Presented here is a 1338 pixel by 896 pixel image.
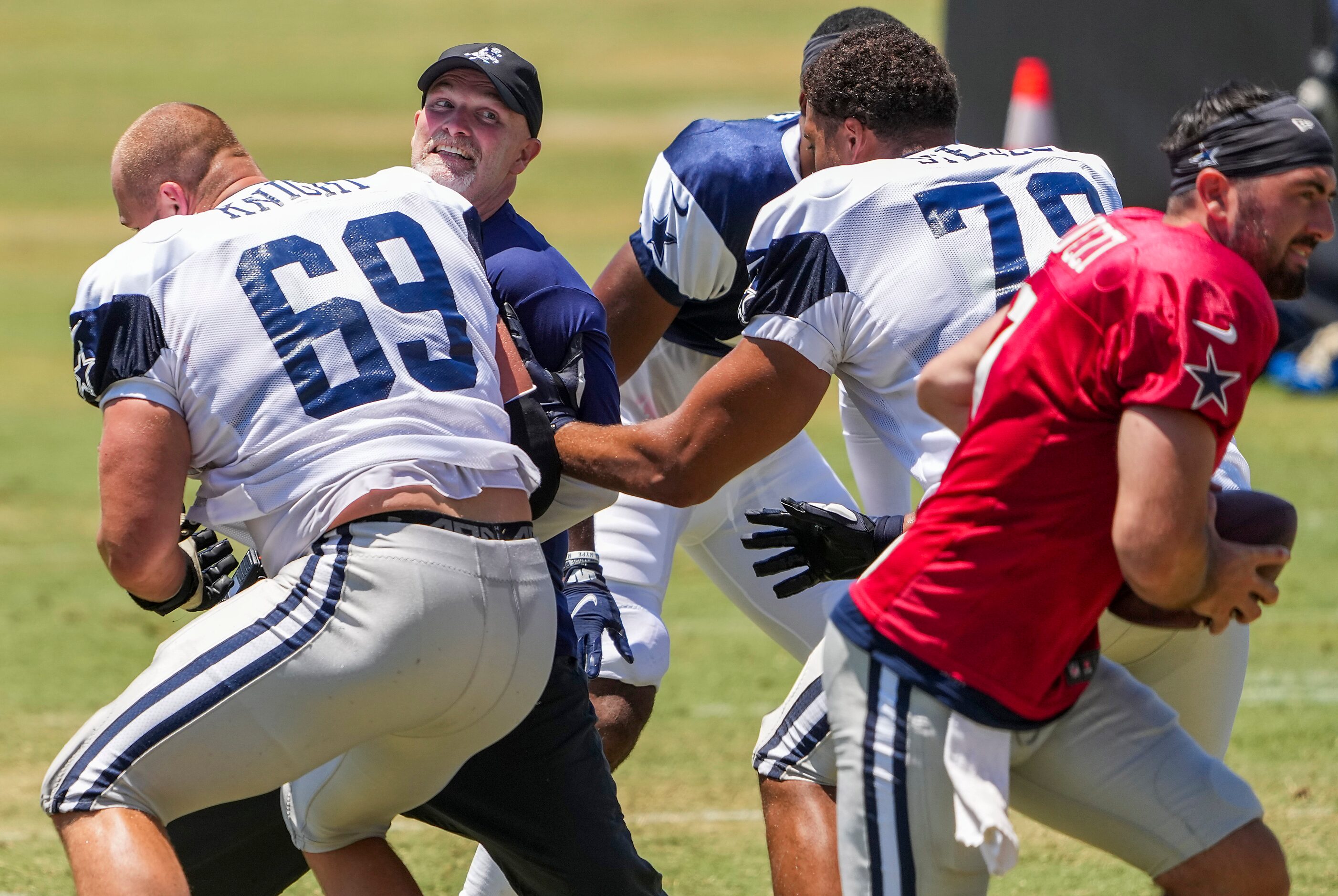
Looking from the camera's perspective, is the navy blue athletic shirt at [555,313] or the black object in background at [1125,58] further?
the black object in background at [1125,58]

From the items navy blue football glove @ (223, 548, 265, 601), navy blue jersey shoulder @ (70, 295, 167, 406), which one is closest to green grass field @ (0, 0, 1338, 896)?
navy blue football glove @ (223, 548, 265, 601)

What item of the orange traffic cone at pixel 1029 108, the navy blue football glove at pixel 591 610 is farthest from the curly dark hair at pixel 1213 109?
the orange traffic cone at pixel 1029 108

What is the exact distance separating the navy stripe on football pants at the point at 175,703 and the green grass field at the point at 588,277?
1798 millimetres

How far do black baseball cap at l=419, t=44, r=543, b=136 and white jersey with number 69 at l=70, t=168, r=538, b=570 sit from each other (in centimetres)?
79

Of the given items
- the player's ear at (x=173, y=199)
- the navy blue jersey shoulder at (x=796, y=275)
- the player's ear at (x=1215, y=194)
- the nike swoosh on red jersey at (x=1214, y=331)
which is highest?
the player's ear at (x=1215, y=194)

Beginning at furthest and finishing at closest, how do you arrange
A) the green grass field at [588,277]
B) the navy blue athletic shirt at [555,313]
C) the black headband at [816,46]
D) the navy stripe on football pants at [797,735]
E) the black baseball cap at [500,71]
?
1. the green grass field at [588,277]
2. the black headband at [816,46]
3. the black baseball cap at [500,71]
4. the navy blue athletic shirt at [555,313]
5. the navy stripe on football pants at [797,735]

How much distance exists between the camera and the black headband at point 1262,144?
2.72m

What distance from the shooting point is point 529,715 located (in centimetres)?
343

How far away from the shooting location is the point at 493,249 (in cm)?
383

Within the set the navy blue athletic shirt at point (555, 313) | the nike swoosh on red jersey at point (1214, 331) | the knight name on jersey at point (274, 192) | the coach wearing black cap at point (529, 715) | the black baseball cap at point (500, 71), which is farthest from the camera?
the black baseball cap at point (500, 71)

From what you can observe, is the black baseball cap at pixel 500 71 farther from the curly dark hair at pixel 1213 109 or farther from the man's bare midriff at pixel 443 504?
the curly dark hair at pixel 1213 109

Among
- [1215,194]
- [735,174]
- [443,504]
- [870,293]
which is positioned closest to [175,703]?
[443,504]

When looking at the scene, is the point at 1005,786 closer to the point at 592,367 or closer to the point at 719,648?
the point at 592,367

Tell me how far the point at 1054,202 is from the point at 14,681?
471 centimetres
